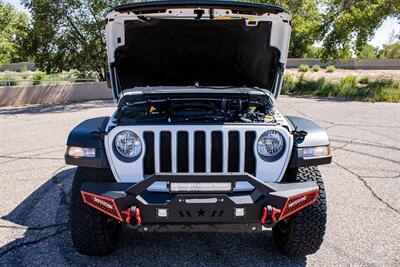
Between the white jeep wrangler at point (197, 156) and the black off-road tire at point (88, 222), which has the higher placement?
the white jeep wrangler at point (197, 156)

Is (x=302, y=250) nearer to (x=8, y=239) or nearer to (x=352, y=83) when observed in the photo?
(x=8, y=239)

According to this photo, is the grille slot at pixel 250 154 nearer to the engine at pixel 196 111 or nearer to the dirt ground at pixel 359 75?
the engine at pixel 196 111

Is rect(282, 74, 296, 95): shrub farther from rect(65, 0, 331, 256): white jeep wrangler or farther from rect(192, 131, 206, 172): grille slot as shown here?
rect(192, 131, 206, 172): grille slot

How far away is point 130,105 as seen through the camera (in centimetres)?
393

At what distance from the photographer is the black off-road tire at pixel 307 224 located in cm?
317

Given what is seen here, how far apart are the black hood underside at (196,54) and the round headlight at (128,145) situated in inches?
59.1

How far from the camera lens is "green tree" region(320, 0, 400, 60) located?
19.5m

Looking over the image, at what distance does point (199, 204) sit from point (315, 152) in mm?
1011

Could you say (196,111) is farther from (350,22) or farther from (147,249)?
(350,22)

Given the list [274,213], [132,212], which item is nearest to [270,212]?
[274,213]

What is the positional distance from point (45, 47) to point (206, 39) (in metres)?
16.4

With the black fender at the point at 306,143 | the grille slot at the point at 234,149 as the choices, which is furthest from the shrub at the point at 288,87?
the grille slot at the point at 234,149

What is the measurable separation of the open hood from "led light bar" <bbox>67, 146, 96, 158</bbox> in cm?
135

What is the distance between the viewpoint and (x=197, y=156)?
3014mm
